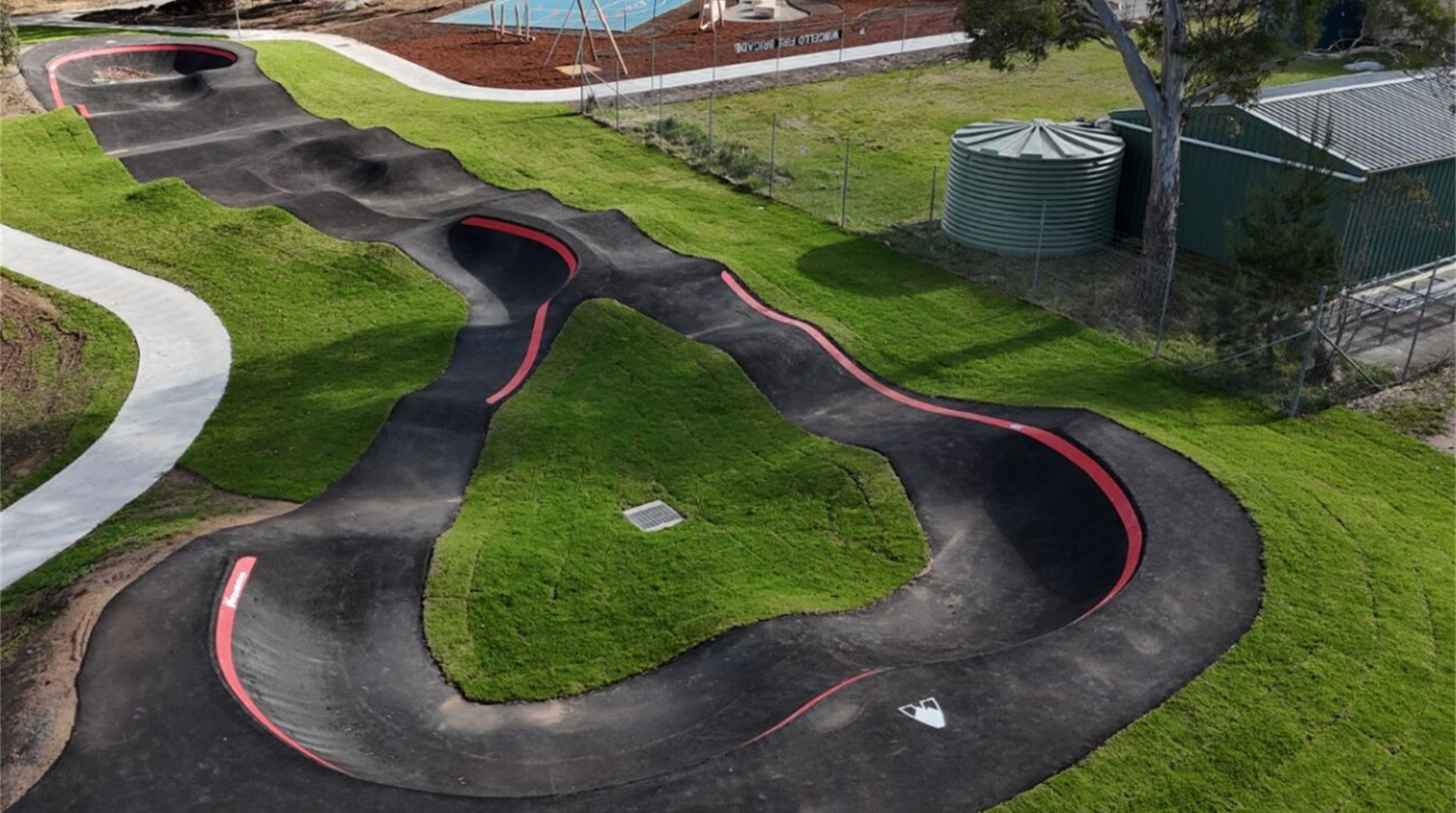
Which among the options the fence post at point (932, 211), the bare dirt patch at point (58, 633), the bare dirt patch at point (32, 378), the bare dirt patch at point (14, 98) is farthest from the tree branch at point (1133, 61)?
the bare dirt patch at point (14, 98)

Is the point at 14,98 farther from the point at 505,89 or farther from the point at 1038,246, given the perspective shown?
the point at 1038,246

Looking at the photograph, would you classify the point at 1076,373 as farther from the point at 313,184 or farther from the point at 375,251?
the point at 313,184

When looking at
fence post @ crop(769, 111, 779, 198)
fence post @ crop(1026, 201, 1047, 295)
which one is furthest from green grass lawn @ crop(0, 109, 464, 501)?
fence post @ crop(1026, 201, 1047, 295)

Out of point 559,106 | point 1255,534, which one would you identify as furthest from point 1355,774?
point 559,106

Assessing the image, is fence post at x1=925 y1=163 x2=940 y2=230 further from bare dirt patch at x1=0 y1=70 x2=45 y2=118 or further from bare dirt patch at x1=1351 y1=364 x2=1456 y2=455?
bare dirt patch at x1=0 y1=70 x2=45 y2=118

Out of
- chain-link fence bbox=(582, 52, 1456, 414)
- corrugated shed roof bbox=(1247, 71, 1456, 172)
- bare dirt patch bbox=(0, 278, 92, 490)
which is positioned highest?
corrugated shed roof bbox=(1247, 71, 1456, 172)
